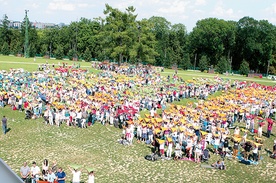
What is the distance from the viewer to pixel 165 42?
97375mm

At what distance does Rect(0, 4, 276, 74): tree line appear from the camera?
6669 centimetres

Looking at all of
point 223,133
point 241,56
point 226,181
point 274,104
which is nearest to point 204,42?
point 241,56

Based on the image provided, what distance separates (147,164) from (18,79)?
22828 millimetres

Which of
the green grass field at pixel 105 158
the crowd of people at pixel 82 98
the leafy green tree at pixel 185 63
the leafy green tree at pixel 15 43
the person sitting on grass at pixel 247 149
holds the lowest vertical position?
the green grass field at pixel 105 158

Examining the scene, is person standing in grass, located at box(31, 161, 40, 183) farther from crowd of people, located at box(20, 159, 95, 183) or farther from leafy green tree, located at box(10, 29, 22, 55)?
leafy green tree, located at box(10, 29, 22, 55)

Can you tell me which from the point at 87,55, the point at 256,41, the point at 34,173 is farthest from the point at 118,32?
the point at 34,173

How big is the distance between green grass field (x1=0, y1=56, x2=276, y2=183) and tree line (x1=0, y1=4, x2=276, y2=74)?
44.0m

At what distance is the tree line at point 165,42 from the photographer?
66688mm

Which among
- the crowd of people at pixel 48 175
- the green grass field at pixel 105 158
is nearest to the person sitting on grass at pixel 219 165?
the green grass field at pixel 105 158

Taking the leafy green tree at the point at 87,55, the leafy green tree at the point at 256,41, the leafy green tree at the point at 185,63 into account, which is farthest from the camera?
the leafy green tree at the point at 87,55

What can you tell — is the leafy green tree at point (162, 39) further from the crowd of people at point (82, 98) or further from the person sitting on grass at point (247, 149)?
the person sitting on grass at point (247, 149)

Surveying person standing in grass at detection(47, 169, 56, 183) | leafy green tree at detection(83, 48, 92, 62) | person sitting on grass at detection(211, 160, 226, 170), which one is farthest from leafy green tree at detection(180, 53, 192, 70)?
person standing in grass at detection(47, 169, 56, 183)

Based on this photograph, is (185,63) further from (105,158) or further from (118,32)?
(105,158)

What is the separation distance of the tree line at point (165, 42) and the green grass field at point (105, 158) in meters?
44.0
